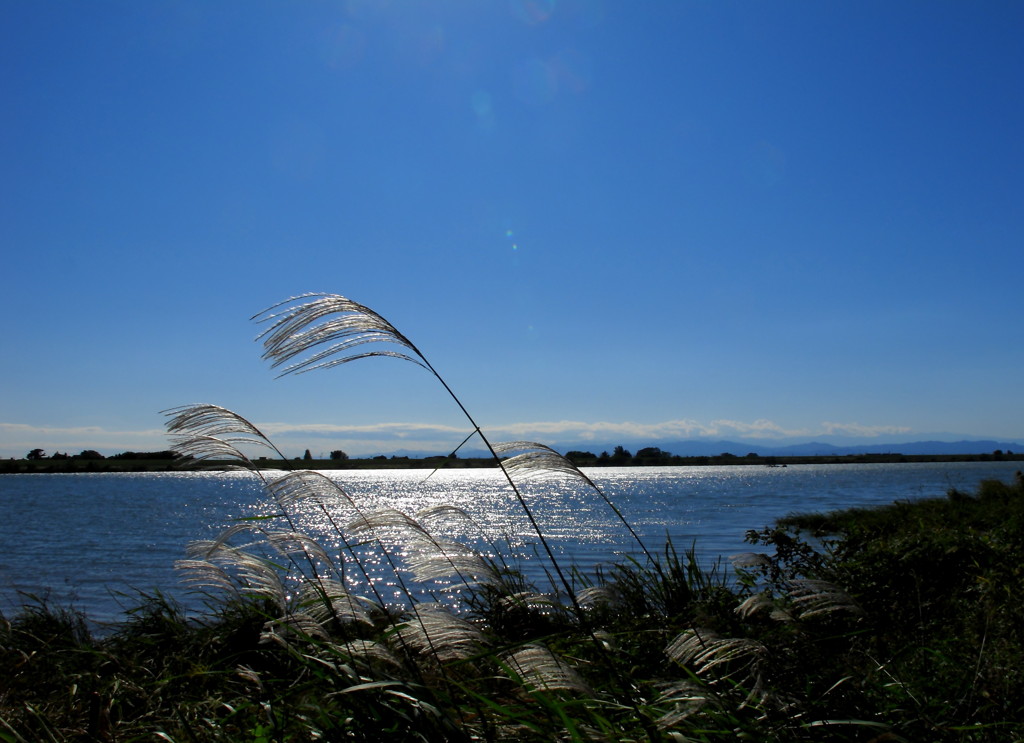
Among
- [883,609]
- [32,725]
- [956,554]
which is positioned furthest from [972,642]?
[32,725]

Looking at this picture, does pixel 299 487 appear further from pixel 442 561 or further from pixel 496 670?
pixel 496 670

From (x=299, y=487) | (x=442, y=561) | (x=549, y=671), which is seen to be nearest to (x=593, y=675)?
(x=442, y=561)

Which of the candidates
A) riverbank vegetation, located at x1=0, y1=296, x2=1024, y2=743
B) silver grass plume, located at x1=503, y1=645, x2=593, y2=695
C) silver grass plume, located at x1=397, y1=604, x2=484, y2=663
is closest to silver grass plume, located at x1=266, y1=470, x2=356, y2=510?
riverbank vegetation, located at x1=0, y1=296, x2=1024, y2=743

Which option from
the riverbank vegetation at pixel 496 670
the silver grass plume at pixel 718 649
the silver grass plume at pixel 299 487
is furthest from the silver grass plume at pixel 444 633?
the silver grass plume at pixel 718 649

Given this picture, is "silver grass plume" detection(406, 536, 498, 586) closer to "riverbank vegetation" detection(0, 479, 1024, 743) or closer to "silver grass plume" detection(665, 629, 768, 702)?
"riverbank vegetation" detection(0, 479, 1024, 743)

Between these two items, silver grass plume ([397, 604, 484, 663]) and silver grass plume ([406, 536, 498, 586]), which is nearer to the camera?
silver grass plume ([397, 604, 484, 663])

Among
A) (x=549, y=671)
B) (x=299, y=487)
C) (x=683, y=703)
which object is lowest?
(x=683, y=703)

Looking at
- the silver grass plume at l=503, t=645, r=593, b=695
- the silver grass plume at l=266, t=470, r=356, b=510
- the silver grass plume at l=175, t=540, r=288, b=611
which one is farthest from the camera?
the silver grass plume at l=175, t=540, r=288, b=611

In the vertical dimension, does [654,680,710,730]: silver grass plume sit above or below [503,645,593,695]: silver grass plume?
below

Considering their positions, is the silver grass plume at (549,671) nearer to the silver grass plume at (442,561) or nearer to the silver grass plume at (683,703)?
the silver grass plume at (683,703)

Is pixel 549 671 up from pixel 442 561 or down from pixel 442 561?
down

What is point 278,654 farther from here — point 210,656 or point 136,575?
point 136,575

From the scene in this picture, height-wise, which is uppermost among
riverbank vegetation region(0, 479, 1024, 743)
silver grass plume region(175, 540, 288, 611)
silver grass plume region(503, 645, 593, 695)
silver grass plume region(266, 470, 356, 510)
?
silver grass plume region(266, 470, 356, 510)

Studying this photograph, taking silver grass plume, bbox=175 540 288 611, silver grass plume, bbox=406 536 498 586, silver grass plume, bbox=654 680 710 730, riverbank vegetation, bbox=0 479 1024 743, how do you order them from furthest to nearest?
silver grass plume, bbox=175 540 288 611
silver grass plume, bbox=406 536 498 586
riverbank vegetation, bbox=0 479 1024 743
silver grass plume, bbox=654 680 710 730
